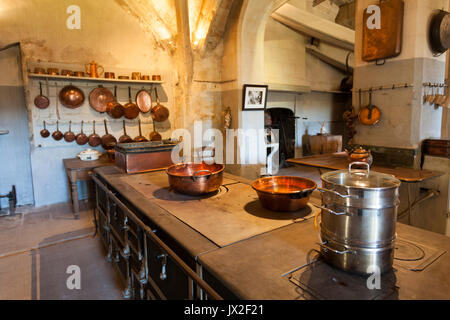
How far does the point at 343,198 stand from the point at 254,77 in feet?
14.4

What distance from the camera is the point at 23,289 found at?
93.3 inches

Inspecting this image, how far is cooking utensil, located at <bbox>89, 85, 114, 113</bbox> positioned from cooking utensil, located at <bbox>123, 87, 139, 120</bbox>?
0.26 metres

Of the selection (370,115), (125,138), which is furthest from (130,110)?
(370,115)

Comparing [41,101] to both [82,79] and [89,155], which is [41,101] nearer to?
[82,79]

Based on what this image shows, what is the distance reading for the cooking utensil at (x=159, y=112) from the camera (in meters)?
4.99

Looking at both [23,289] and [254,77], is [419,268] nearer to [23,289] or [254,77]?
[23,289]

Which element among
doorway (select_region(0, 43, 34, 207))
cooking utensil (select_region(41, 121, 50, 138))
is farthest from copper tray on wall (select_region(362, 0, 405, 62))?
doorway (select_region(0, 43, 34, 207))

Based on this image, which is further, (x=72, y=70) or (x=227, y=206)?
(x=72, y=70)

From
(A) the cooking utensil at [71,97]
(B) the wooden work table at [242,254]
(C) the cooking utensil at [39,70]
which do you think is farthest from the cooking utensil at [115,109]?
(B) the wooden work table at [242,254]

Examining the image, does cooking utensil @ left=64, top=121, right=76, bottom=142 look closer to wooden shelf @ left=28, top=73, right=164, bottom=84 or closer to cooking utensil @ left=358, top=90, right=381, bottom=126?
wooden shelf @ left=28, top=73, right=164, bottom=84

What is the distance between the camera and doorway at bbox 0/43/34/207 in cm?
404

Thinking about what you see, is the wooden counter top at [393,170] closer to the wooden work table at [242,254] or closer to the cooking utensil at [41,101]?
the wooden work table at [242,254]

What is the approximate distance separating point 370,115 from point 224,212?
272 cm
